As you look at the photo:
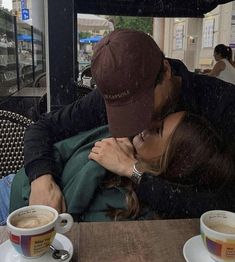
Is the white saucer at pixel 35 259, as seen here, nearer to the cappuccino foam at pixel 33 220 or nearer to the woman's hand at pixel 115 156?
the cappuccino foam at pixel 33 220

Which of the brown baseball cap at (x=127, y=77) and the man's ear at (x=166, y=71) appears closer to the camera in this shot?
the brown baseball cap at (x=127, y=77)

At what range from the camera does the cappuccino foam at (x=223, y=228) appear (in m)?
1.09

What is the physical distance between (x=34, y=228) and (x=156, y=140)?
0.67 metres

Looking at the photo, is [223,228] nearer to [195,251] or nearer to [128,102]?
[195,251]

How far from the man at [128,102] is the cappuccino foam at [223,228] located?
1.42 feet

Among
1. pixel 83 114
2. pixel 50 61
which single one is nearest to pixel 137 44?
pixel 83 114

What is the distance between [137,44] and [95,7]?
330 cm

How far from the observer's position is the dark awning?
4320 mm

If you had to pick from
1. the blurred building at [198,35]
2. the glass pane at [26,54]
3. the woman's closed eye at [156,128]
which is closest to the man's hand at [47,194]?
the woman's closed eye at [156,128]

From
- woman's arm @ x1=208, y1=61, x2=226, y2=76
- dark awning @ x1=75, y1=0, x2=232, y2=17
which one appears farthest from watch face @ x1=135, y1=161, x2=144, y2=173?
woman's arm @ x1=208, y1=61, x2=226, y2=76

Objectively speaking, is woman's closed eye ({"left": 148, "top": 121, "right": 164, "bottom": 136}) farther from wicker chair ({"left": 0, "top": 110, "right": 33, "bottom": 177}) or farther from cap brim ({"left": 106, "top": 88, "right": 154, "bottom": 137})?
wicker chair ({"left": 0, "top": 110, "right": 33, "bottom": 177})

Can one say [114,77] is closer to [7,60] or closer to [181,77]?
[181,77]

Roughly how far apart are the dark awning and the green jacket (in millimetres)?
2844

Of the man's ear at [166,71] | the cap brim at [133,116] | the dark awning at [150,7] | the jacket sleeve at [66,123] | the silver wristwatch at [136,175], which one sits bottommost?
the silver wristwatch at [136,175]
